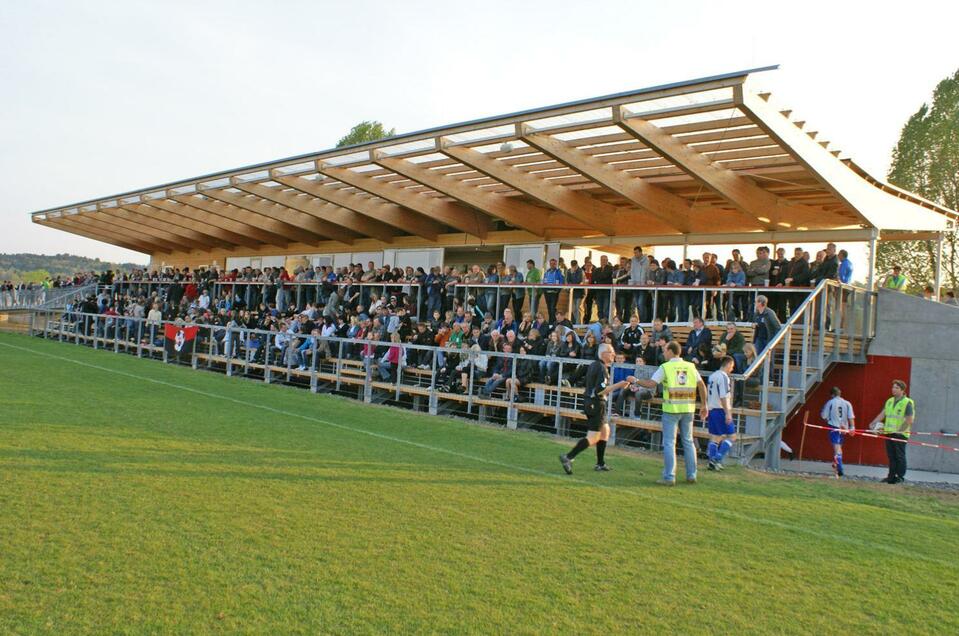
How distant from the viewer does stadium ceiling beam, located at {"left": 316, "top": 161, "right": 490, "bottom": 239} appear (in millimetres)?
21188

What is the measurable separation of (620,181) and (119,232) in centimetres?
2838

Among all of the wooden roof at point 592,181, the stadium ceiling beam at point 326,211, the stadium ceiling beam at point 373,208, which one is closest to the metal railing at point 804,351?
the wooden roof at point 592,181

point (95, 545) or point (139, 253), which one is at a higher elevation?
point (139, 253)

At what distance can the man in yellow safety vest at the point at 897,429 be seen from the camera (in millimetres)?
12742

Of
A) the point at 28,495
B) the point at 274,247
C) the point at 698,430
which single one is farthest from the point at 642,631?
the point at 274,247

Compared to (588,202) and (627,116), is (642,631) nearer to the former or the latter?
(627,116)

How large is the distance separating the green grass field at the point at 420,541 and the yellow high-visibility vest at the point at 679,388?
3.15 ft

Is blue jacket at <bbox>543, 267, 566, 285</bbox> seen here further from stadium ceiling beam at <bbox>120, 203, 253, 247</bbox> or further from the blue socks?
stadium ceiling beam at <bbox>120, 203, 253, 247</bbox>

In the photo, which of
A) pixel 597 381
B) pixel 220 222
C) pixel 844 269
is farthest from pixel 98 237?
pixel 597 381

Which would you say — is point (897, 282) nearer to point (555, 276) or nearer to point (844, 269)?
point (844, 269)

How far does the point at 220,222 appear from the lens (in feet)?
101

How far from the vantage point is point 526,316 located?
54.0 feet

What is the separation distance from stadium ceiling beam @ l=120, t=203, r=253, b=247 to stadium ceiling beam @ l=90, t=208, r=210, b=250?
2.33 feet

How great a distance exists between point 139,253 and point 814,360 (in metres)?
37.8
